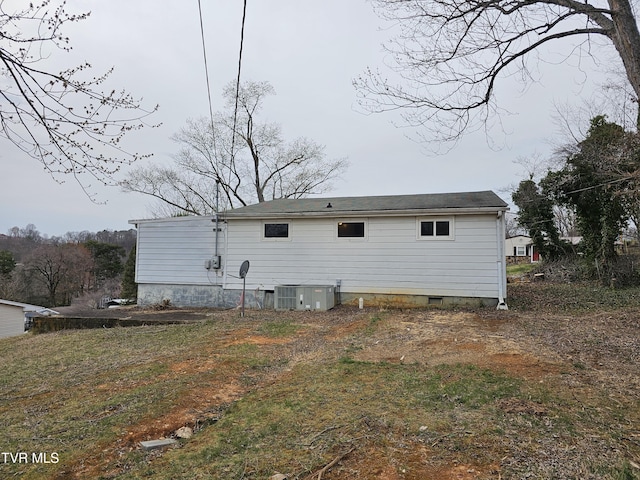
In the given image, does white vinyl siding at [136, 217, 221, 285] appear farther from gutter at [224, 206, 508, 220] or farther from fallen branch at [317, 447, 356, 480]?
fallen branch at [317, 447, 356, 480]

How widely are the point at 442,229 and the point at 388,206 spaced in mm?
1679

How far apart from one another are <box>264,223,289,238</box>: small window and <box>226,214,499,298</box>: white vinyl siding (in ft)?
0.69

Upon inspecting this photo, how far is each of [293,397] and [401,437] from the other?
1353 millimetres

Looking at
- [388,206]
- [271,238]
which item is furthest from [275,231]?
[388,206]

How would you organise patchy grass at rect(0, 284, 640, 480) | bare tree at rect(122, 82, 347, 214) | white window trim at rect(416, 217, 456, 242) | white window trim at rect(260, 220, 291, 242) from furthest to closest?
1. bare tree at rect(122, 82, 347, 214)
2. white window trim at rect(260, 220, 291, 242)
3. white window trim at rect(416, 217, 456, 242)
4. patchy grass at rect(0, 284, 640, 480)

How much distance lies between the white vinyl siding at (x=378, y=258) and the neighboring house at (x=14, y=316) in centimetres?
1802

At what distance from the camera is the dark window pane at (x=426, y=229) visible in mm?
10328

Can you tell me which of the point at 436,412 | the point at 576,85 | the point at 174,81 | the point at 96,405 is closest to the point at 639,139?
the point at 576,85

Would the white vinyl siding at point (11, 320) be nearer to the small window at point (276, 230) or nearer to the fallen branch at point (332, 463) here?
the small window at point (276, 230)

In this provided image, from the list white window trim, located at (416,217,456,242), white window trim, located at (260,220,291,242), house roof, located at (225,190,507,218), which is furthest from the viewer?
white window trim, located at (260,220,291,242)

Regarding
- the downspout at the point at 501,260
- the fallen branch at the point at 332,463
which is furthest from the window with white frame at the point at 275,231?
the fallen branch at the point at 332,463

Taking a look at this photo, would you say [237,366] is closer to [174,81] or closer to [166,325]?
[166,325]

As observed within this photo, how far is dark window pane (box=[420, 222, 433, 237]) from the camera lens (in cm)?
1033

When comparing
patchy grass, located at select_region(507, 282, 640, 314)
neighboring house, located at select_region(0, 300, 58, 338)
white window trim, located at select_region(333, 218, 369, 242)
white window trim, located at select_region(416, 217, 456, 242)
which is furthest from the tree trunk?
neighboring house, located at select_region(0, 300, 58, 338)
